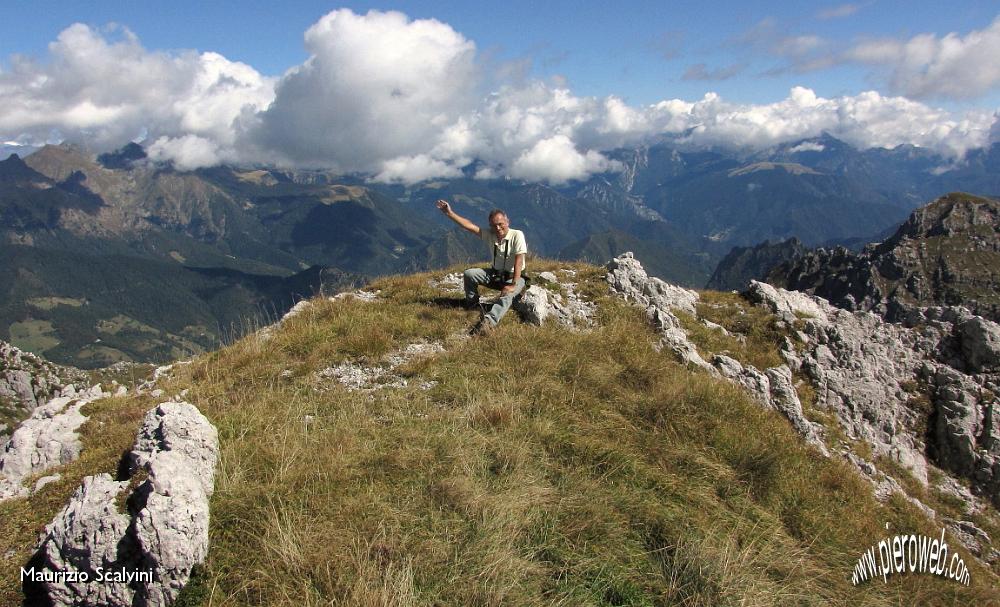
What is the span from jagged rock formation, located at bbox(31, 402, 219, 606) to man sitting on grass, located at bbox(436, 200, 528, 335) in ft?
24.4

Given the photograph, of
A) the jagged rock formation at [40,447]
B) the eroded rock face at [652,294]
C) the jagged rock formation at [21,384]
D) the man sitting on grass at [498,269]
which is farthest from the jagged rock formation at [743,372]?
the jagged rock formation at [21,384]

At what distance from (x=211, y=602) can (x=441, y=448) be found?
3156 millimetres

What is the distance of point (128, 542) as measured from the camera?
4.56m

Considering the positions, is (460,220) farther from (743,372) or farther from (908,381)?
(908,381)

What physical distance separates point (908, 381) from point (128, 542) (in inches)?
896

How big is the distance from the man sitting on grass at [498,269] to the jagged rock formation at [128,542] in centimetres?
745

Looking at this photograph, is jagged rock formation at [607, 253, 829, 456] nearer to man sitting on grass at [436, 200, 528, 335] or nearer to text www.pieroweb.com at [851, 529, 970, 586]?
text www.pieroweb.com at [851, 529, 970, 586]

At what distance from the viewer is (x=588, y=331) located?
12586 millimetres

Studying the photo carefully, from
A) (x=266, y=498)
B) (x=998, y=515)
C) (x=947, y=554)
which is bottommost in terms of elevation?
(x=998, y=515)

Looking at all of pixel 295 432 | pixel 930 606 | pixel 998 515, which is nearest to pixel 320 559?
pixel 295 432

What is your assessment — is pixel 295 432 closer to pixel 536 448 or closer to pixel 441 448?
pixel 441 448

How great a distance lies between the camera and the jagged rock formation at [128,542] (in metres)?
4.40

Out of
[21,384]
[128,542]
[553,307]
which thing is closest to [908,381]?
[553,307]

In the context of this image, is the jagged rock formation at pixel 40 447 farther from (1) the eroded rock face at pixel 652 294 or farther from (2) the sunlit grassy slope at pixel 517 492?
(1) the eroded rock face at pixel 652 294
